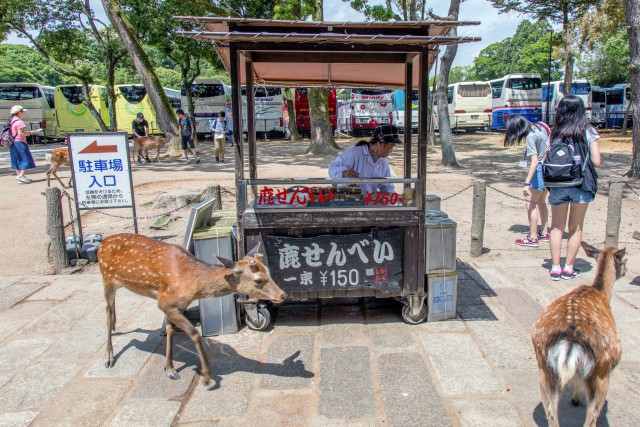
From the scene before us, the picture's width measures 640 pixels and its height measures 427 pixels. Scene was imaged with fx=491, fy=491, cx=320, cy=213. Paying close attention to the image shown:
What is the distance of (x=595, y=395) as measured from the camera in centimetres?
248

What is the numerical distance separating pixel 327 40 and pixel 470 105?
1124 inches

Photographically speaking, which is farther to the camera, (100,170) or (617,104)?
(617,104)

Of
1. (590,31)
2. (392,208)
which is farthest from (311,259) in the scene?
(590,31)

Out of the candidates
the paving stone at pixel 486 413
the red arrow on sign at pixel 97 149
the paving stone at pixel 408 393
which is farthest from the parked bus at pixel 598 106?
the paving stone at pixel 486 413

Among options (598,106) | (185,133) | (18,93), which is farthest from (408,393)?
(598,106)

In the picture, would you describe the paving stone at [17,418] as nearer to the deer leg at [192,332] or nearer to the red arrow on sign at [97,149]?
the deer leg at [192,332]

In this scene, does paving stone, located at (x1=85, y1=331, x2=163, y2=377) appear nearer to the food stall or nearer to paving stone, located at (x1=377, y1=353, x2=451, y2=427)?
the food stall

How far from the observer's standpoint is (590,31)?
24.7 meters

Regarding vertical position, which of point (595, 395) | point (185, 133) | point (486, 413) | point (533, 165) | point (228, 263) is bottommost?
point (486, 413)

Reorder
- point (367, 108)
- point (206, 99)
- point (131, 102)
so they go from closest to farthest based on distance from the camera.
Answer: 1. point (367, 108)
2. point (206, 99)
3. point (131, 102)

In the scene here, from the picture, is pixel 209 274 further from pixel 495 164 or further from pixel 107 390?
pixel 495 164

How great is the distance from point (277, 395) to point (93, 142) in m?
4.26

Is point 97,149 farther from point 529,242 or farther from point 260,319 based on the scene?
point 529,242

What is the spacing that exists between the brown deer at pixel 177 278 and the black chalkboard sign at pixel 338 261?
2.15ft
